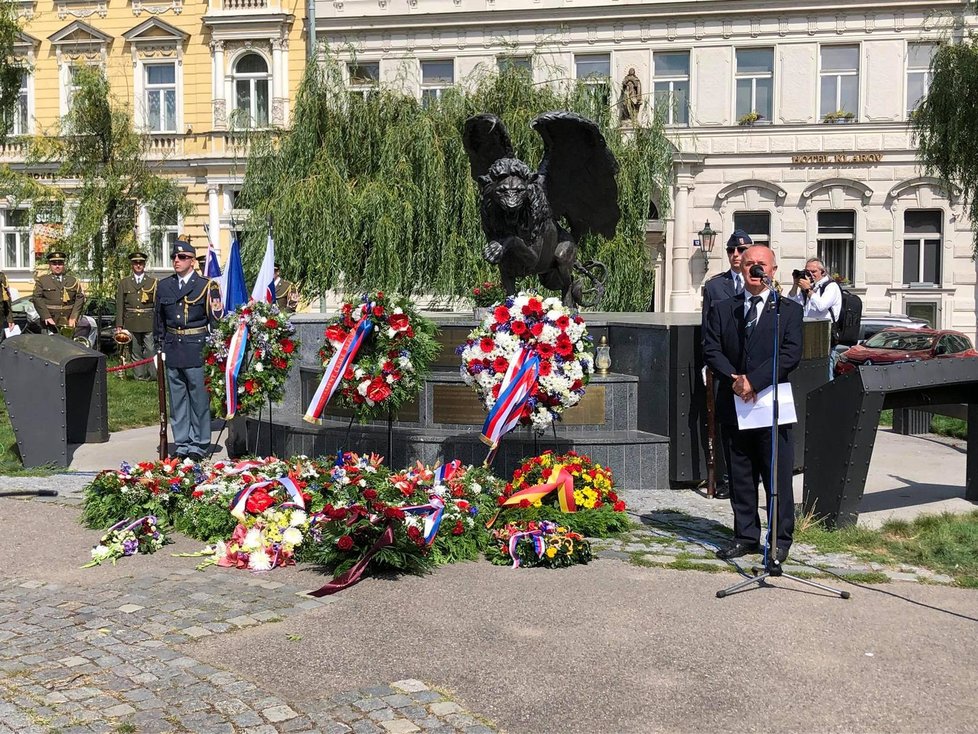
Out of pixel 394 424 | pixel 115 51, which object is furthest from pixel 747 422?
pixel 115 51

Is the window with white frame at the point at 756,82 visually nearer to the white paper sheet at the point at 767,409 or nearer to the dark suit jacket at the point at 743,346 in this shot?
the dark suit jacket at the point at 743,346

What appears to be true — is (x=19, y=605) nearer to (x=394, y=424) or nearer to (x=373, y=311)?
(x=373, y=311)

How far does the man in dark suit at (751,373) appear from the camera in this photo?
21.6 ft

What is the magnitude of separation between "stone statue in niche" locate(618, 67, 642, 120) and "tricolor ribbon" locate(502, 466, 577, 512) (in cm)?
1763

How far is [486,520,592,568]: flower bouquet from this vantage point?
6.57 m

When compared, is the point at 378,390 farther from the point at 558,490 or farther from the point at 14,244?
the point at 14,244

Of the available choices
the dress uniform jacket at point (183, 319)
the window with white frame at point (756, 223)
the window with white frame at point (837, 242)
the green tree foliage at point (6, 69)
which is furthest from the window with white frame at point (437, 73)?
the dress uniform jacket at point (183, 319)

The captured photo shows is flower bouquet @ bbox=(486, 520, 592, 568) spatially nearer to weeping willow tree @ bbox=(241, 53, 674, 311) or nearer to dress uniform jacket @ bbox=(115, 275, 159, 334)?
dress uniform jacket @ bbox=(115, 275, 159, 334)

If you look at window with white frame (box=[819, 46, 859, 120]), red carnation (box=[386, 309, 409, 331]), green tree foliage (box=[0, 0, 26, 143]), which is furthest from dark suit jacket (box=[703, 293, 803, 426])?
window with white frame (box=[819, 46, 859, 120])

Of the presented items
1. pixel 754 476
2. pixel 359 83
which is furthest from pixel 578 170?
pixel 359 83

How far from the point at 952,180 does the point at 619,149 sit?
7.13 m

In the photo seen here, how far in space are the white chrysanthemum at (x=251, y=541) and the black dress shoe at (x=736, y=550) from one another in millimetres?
2821

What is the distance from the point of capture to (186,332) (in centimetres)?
1020

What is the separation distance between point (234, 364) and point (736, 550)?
4.72 m
